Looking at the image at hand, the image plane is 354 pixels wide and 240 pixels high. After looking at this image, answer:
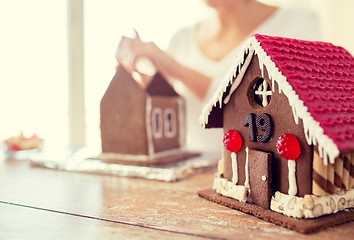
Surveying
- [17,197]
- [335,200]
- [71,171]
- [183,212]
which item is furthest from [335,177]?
[71,171]

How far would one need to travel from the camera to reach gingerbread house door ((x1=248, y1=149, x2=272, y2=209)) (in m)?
0.64

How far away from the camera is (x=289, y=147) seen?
0.60m

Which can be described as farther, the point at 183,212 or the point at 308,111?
the point at 183,212

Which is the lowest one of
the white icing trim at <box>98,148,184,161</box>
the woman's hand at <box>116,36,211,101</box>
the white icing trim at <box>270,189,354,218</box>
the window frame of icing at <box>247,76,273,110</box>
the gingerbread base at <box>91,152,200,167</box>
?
the white icing trim at <box>270,189,354,218</box>

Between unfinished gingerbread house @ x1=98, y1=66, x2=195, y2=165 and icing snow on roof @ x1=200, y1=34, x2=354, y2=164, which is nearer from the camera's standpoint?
icing snow on roof @ x1=200, y1=34, x2=354, y2=164

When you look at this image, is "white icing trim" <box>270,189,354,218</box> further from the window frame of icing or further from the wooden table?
the window frame of icing

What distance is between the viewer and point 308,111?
564 mm

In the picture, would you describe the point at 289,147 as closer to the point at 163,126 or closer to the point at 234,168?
the point at 234,168

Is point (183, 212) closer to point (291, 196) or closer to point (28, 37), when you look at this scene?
point (291, 196)

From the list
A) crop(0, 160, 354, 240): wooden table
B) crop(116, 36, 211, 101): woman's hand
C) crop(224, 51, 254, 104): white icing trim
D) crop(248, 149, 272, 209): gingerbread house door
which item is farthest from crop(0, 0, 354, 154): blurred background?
crop(248, 149, 272, 209): gingerbread house door

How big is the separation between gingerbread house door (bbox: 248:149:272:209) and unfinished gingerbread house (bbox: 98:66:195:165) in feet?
1.47

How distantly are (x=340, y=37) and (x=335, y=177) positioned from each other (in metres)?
1.12

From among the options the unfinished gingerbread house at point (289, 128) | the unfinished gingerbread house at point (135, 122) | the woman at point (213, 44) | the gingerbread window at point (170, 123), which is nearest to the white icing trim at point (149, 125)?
the unfinished gingerbread house at point (135, 122)

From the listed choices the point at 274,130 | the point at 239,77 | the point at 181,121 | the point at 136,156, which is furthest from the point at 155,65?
the point at 274,130
